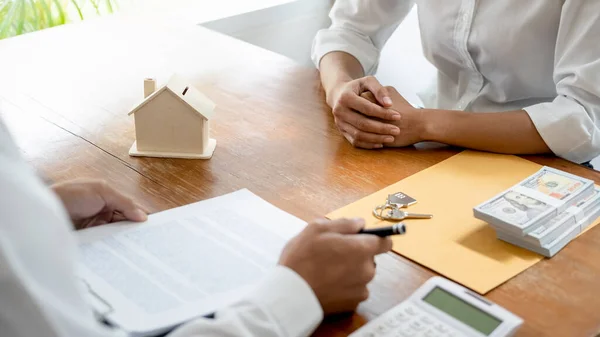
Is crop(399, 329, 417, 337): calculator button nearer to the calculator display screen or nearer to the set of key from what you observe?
the calculator display screen

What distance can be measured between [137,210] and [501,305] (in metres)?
0.55

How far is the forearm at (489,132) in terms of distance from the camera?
56.1 inches

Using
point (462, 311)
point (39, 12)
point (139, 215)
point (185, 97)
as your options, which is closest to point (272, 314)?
point (462, 311)

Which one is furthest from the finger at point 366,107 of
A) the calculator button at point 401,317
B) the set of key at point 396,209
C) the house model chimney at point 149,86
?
the calculator button at point 401,317

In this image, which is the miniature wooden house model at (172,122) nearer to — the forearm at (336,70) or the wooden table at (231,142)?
the wooden table at (231,142)

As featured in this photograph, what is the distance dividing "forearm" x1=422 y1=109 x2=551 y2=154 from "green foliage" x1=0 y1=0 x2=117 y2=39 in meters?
1.61

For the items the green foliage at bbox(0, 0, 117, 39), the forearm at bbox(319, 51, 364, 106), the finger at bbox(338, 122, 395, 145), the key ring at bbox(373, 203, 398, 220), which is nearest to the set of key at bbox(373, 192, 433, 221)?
the key ring at bbox(373, 203, 398, 220)

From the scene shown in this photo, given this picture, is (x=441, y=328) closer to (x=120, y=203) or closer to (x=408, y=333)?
(x=408, y=333)

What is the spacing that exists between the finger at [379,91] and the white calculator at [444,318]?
58cm

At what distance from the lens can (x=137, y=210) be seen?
115 centimetres

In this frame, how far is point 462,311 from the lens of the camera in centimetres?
95

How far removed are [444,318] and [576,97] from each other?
2.32ft

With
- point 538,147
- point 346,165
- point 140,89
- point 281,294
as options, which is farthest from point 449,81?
point 281,294

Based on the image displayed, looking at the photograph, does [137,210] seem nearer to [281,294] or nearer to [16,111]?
[281,294]
